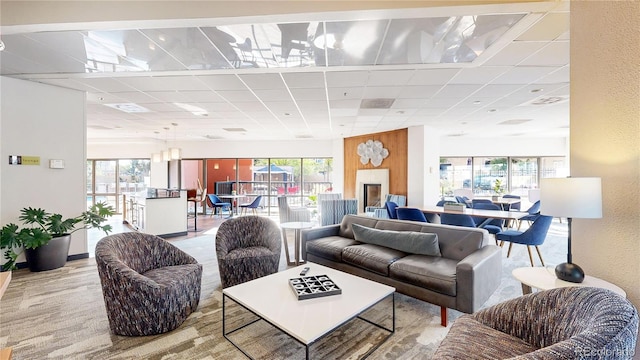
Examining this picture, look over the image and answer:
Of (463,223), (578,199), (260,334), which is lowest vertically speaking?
(260,334)

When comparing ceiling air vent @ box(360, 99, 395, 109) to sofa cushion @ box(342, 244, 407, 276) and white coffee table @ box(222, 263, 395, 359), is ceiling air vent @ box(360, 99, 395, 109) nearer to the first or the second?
sofa cushion @ box(342, 244, 407, 276)

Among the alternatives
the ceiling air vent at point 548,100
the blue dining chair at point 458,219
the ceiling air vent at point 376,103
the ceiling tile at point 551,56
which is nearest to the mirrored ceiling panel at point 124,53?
the ceiling air vent at point 376,103

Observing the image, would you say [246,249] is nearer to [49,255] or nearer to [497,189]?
[49,255]

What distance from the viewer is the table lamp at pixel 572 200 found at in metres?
1.56

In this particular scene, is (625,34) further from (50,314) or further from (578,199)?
(50,314)

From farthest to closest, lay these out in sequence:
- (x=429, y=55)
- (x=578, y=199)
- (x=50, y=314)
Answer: (x=429, y=55), (x=50, y=314), (x=578, y=199)

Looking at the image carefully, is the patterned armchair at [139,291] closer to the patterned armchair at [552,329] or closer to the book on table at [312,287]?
the book on table at [312,287]

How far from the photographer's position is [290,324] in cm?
165

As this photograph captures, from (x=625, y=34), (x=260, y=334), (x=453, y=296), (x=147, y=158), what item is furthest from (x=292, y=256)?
(x=147, y=158)

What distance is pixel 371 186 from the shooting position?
8117 millimetres

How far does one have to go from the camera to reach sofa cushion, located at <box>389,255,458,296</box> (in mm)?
2285

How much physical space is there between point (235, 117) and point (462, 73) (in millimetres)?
4298

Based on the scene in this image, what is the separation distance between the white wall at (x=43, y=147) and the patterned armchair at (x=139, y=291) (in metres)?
2.47

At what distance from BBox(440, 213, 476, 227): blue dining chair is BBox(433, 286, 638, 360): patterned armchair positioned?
2840 millimetres
